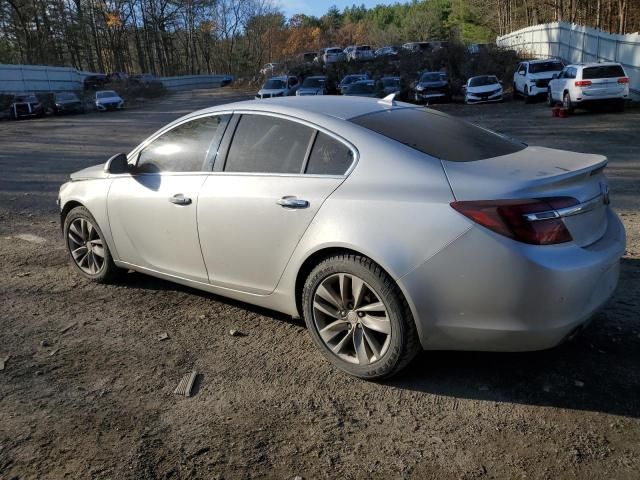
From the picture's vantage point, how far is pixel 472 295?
2.96 metres

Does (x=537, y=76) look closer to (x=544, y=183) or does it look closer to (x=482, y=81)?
(x=482, y=81)

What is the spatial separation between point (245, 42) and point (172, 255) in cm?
9248

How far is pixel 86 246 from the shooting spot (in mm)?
5227

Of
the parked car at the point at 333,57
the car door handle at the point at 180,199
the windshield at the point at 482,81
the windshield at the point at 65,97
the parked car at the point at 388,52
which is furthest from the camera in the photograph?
the parked car at the point at 333,57

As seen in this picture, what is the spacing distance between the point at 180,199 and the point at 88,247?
1512 mm

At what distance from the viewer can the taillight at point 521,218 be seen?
2.87 m

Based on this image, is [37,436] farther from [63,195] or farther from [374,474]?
[63,195]

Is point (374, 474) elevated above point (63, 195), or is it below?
below

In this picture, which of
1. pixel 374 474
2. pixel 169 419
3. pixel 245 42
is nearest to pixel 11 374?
pixel 169 419

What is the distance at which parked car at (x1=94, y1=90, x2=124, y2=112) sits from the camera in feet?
119

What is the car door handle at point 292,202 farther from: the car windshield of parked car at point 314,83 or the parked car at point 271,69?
the parked car at point 271,69

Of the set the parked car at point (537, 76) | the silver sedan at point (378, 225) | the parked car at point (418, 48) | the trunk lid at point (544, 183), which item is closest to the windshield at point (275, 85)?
the parked car at point (537, 76)

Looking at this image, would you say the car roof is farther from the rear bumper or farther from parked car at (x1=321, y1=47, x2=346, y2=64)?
parked car at (x1=321, y1=47, x2=346, y2=64)

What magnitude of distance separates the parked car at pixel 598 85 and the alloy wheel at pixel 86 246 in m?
18.1
